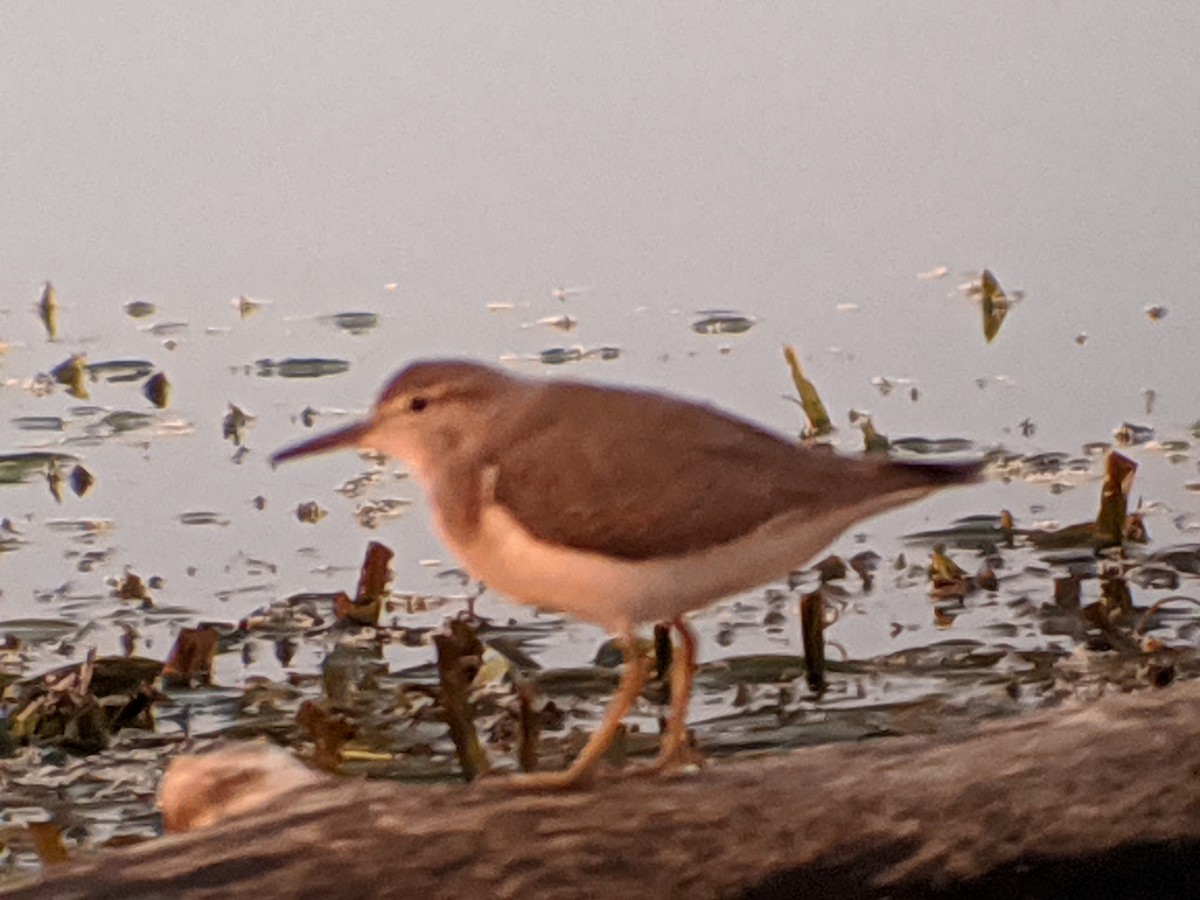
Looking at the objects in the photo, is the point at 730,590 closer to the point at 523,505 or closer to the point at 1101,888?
the point at 523,505

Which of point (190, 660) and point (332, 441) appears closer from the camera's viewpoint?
point (332, 441)

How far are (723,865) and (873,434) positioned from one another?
4.19 feet

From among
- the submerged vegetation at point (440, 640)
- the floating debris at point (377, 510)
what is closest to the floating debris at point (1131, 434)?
the submerged vegetation at point (440, 640)

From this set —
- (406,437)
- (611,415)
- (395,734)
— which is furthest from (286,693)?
(611,415)

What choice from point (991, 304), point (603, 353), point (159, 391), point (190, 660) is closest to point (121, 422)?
point (159, 391)

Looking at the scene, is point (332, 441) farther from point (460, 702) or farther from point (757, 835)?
point (757, 835)

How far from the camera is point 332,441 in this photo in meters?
1.83

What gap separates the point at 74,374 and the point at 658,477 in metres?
1.57

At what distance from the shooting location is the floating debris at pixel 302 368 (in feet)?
9.59

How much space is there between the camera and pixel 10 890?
5.12 feet

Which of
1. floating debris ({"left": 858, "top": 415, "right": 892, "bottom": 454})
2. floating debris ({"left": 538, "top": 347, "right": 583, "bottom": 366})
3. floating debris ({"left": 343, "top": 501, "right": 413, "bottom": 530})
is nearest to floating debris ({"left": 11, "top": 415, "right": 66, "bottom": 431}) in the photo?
floating debris ({"left": 343, "top": 501, "right": 413, "bottom": 530})

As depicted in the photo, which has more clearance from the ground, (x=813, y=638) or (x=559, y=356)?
(x=559, y=356)

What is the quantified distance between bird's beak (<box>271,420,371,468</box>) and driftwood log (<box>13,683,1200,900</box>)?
1.11 ft

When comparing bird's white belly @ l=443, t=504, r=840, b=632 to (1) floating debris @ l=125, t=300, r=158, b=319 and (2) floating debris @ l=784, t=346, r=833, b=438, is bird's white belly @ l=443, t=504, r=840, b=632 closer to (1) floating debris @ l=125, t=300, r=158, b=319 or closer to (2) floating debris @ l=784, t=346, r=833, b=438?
(2) floating debris @ l=784, t=346, r=833, b=438
